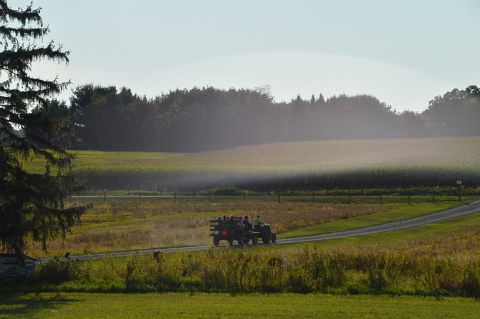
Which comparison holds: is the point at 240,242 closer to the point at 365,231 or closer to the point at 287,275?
the point at 365,231

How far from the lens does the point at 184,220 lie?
5938 centimetres

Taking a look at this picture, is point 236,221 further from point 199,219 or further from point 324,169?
point 324,169

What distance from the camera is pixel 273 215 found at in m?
62.8

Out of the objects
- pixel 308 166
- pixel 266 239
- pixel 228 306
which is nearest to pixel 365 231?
pixel 266 239

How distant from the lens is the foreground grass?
1691cm

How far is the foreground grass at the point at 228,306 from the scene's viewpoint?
55.5 ft

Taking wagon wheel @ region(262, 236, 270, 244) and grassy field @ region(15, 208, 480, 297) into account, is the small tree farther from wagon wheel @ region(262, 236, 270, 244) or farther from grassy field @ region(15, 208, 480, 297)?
wagon wheel @ region(262, 236, 270, 244)

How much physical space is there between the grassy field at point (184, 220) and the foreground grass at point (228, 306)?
1673 cm

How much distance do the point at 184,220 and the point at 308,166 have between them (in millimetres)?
48941

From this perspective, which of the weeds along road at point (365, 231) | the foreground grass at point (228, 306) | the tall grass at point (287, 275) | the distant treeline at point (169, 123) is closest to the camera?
the foreground grass at point (228, 306)

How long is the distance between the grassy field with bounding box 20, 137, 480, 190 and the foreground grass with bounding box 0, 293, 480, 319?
2888 inches

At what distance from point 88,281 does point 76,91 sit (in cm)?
16241

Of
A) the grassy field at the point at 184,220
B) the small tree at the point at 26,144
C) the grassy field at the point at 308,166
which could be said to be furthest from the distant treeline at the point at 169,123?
the small tree at the point at 26,144

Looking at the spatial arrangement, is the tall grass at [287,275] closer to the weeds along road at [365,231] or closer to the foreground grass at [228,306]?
the foreground grass at [228,306]
